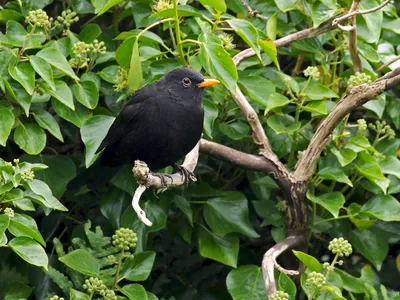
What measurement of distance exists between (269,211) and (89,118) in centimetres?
107

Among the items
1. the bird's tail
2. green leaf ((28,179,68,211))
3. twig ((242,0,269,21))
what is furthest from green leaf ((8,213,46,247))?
Answer: twig ((242,0,269,21))

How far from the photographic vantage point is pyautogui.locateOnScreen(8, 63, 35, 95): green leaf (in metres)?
3.72

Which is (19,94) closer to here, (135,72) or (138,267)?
(135,72)

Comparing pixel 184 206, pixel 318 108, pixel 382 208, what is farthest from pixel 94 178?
pixel 382 208

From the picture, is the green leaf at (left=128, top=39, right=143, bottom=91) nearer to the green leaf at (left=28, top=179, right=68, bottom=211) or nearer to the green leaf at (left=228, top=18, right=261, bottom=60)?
the green leaf at (left=228, top=18, right=261, bottom=60)

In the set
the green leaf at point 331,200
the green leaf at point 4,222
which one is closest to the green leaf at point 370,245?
the green leaf at point 331,200

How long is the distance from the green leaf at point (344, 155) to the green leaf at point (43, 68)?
1.36 metres

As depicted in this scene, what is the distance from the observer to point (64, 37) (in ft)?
14.0

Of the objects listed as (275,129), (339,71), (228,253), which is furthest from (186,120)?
(339,71)

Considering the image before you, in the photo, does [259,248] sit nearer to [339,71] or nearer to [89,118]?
[339,71]

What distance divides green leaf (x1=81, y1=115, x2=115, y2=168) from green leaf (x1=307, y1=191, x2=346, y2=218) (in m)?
1.01

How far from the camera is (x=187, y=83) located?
407 centimetres

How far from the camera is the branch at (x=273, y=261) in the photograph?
3650 millimetres

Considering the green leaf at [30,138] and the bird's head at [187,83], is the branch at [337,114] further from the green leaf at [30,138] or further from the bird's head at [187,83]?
the green leaf at [30,138]
